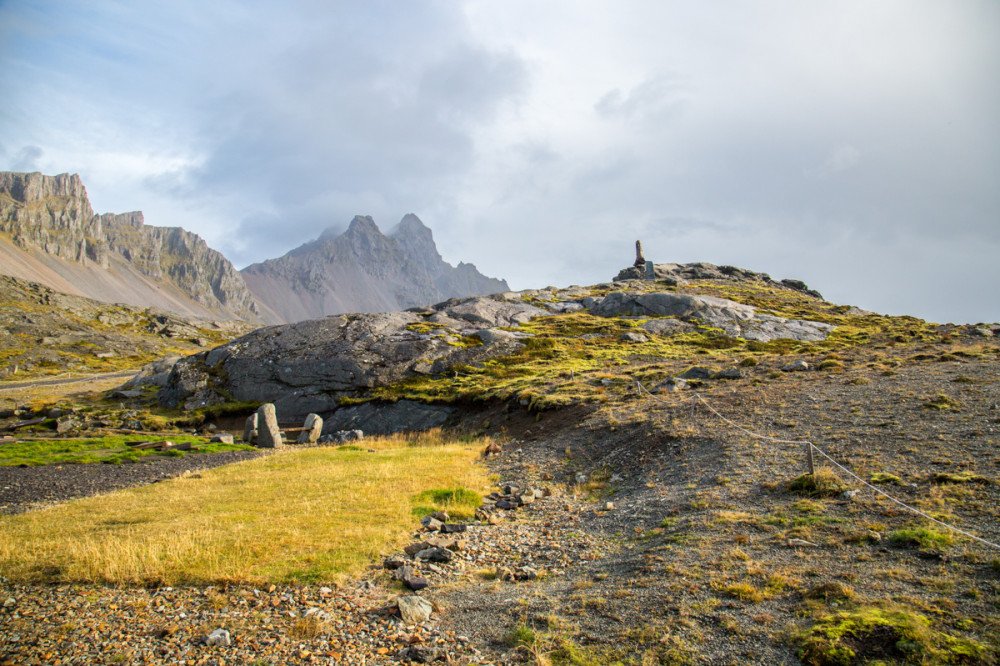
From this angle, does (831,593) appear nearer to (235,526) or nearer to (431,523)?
(431,523)

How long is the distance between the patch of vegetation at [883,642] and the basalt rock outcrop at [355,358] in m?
34.1

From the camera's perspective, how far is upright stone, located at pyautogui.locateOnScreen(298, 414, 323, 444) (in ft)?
129

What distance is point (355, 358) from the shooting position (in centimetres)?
4916

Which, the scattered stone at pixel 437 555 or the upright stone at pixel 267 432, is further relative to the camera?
the upright stone at pixel 267 432

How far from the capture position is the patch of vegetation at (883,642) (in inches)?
245

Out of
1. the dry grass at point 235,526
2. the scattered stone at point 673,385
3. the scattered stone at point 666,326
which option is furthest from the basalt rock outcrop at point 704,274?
the dry grass at point 235,526

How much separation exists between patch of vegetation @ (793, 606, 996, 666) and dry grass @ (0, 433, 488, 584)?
355 inches

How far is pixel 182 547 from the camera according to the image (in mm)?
11773

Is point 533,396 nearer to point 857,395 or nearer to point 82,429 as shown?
point 857,395

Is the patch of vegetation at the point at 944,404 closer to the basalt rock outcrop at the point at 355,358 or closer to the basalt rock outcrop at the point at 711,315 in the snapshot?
the basalt rock outcrop at the point at 355,358

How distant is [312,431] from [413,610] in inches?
1321

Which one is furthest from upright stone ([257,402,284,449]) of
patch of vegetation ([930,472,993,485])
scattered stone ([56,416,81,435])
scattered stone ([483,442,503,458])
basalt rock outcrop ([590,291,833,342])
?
basalt rock outcrop ([590,291,833,342])

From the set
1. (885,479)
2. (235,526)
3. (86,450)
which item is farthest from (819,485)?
(86,450)

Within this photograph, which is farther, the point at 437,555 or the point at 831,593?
the point at 437,555
